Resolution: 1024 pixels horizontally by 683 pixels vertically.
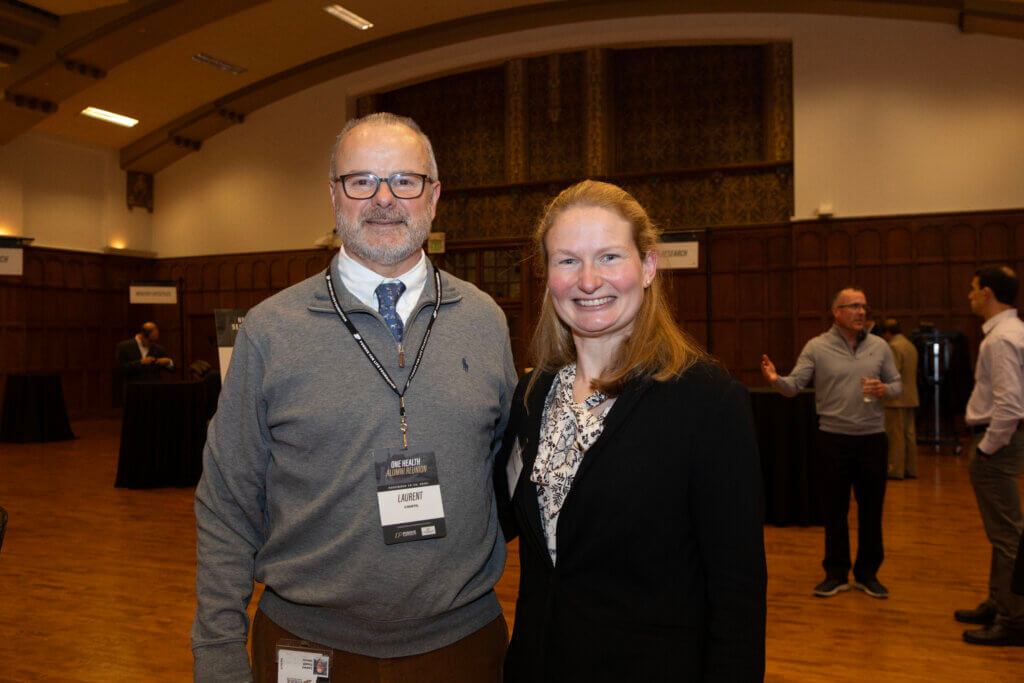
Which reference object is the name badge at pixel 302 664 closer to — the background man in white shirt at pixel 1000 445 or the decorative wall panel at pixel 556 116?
the background man in white shirt at pixel 1000 445

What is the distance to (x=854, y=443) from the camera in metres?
4.58

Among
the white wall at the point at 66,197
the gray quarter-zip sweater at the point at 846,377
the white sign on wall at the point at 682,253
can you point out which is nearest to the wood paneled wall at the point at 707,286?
the white wall at the point at 66,197

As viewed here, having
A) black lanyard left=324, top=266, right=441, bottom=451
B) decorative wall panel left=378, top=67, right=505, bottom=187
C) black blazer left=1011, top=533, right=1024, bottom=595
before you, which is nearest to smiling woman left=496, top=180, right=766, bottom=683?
black lanyard left=324, top=266, right=441, bottom=451

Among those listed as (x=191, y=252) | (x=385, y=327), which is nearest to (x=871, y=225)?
(x=385, y=327)

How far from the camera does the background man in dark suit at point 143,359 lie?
414 inches

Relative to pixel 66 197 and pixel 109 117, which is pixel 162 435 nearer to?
pixel 109 117

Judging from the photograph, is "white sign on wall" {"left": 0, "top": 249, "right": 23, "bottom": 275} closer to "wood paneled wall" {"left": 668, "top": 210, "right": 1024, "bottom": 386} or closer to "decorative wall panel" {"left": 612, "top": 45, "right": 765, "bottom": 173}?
"wood paneled wall" {"left": 668, "top": 210, "right": 1024, "bottom": 386}

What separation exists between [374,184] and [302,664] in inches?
41.5

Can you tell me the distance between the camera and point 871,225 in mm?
11562

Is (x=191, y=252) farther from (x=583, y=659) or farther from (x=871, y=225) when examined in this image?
(x=583, y=659)

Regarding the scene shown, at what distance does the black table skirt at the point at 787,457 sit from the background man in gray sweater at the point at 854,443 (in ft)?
4.71

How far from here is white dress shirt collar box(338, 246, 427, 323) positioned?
174 centimetres

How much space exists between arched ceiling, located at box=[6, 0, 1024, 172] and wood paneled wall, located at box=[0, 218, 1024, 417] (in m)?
2.76

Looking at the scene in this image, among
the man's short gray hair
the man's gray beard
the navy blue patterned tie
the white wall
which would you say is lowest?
the navy blue patterned tie
